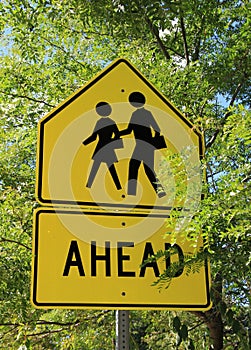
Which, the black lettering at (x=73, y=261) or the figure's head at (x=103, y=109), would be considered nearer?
the black lettering at (x=73, y=261)

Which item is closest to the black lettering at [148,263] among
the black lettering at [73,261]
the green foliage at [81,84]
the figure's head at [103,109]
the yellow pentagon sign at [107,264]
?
the yellow pentagon sign at [107,264]

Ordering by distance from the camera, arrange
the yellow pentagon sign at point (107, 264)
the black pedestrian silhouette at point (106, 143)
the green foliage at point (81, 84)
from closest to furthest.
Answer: the yellow pentagon sign at point (107, 264), the black pedestrian silhouette at point (106, 143), the green foliage at point (81, 84)

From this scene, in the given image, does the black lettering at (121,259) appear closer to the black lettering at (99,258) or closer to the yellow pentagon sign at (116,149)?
the black lettering at (99,258)

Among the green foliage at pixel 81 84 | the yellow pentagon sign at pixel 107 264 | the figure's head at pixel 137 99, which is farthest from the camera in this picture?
the green foliage at pixel 81 84

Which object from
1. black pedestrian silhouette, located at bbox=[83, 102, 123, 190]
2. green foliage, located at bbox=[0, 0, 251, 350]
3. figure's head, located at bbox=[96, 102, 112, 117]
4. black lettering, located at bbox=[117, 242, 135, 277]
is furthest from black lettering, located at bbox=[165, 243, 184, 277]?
green foliage, located at bbox=[0, 0, 251, 350]

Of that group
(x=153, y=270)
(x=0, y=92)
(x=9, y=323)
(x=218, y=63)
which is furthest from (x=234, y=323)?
(x=0, y=92)

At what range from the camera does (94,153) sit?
2.18 m

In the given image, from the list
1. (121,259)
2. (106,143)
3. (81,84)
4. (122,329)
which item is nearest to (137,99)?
(106,143)

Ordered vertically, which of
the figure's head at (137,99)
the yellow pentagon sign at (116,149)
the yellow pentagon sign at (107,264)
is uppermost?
the figure's head at (137,99)

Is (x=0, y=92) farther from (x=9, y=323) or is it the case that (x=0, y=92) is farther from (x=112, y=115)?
(x=112, y=115)

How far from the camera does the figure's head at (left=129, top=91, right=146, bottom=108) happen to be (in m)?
2.34

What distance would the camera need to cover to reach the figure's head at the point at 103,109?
227cm

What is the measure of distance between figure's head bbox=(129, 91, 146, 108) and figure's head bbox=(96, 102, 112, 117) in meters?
0.11

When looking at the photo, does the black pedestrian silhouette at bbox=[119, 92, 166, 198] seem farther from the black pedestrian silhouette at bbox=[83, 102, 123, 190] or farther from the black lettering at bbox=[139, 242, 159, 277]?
the black lettering at bbox=[139, 242, 159, 277]
